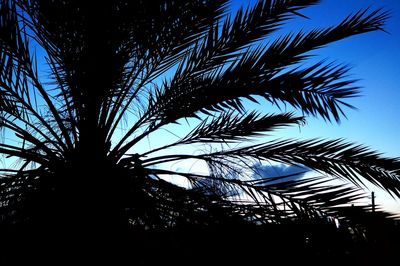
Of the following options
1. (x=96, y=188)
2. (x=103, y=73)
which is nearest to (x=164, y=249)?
(x=96, y=188)

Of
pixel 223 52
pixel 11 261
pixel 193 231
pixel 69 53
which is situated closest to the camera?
pixel 11 261

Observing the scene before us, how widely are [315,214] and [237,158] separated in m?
1.50

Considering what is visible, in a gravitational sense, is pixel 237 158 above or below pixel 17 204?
above

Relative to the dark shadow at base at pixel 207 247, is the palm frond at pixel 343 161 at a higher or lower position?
higher

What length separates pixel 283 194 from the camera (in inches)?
99.3

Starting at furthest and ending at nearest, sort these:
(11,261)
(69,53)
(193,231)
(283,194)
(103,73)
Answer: (69,53), (103,73), (283,194), (193,231), (11,261)

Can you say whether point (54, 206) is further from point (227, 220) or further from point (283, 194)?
point (283, 194)

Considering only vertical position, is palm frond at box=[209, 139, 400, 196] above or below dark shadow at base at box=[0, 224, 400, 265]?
above

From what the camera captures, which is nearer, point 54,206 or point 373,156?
point 54,206

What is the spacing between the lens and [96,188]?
254cm

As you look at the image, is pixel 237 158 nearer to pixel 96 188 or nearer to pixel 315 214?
pixel 315 214

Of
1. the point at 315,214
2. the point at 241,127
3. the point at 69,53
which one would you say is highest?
the point at 69,53

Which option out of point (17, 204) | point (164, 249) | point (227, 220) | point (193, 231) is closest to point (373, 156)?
point (227, 220)

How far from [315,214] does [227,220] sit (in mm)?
699
